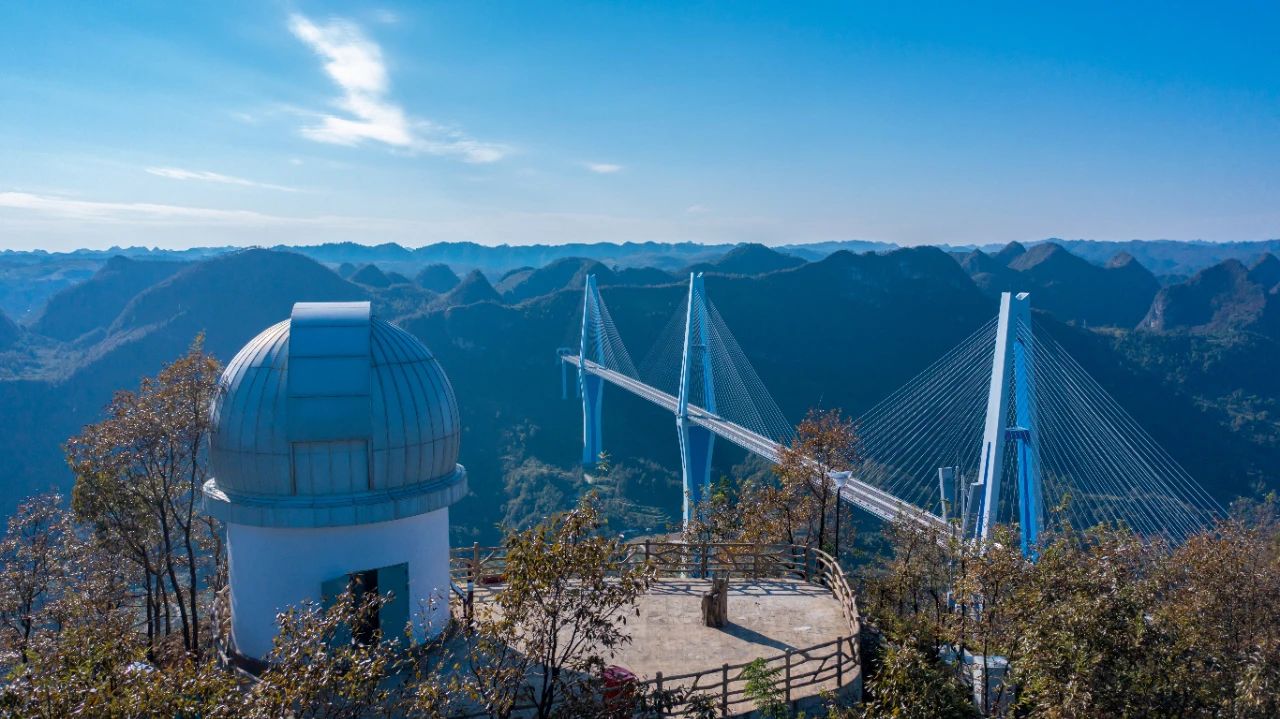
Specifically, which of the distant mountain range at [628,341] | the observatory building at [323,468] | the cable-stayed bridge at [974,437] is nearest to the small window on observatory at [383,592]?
the observatory building at [323,468]

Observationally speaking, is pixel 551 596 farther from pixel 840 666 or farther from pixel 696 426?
Answer: pixel 696 426

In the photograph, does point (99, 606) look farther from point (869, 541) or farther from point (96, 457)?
point (869, 541)

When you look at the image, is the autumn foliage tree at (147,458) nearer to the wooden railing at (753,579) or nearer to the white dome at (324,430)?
the white dome at (324,430)

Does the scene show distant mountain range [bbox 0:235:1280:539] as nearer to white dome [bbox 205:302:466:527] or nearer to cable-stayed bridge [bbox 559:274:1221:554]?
cable-stayed bridge [bbox 559:274:1221:554]

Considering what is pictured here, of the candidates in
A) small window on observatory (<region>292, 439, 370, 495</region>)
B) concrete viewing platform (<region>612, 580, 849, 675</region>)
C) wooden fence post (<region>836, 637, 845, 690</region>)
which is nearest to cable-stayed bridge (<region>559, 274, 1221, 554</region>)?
concrete viewing platform (<region>612, 580, 849, 675</region>)

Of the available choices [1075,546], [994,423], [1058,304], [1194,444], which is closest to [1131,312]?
[1058,304]

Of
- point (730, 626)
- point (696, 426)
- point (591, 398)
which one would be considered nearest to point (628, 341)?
point (591, 398)
